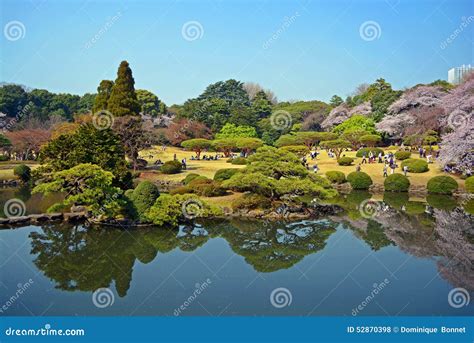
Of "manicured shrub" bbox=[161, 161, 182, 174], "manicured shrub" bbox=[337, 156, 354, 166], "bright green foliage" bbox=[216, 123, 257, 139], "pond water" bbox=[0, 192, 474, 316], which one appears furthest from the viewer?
"bright green foliage" bbox=[216, 123, 257, 139]

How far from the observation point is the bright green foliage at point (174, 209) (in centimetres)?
1877

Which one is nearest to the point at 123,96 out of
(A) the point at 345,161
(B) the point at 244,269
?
(A) the point at 345,161

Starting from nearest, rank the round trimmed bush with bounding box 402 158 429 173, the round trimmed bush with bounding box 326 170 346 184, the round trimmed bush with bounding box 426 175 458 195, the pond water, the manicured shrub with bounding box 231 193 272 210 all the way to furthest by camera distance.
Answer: the pond water
the manicured shrub with bounding box 231 193 272 210
the round trimmed bush with bounding box 426 175 458 195
the round trimmed bush with bounding box 326 170 346 184
the round trimmed bush with bounding box 402 158 429 173

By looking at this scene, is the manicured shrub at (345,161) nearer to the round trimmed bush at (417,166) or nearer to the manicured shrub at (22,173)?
the round trimmed bush at (417,166)

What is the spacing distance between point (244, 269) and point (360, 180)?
19.8 metres

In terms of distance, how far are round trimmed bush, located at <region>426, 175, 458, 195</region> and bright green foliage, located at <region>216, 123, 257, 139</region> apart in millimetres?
28246

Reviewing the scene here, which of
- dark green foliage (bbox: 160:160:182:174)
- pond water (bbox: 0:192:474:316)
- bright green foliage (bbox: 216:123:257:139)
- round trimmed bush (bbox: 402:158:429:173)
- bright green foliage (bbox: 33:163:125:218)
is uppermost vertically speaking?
bright green foliage (bbox: 216:123:257:139)

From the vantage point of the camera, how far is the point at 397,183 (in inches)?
1225

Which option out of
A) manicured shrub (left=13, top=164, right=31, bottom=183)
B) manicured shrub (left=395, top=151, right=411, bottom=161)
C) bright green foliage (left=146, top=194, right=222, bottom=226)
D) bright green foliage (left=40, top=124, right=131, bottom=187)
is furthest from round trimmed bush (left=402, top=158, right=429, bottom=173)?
manicured shrub (left=13, top=164, right=31, bottom=183)

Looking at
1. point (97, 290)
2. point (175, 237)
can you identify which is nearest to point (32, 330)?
point (97, 290)

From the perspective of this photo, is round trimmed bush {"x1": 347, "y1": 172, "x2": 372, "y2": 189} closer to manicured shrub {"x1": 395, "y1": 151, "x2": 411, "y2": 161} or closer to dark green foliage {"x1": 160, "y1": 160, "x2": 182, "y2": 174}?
manicured shrub {"x1": 395, "y1": 151, "x2": 411, "y2": 161}

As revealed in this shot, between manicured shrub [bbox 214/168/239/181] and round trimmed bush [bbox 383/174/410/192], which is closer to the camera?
manicured shrub [bbox 214/168/239/181]

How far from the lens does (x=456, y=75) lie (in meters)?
65.2

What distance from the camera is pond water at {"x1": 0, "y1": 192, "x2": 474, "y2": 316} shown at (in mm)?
11273
